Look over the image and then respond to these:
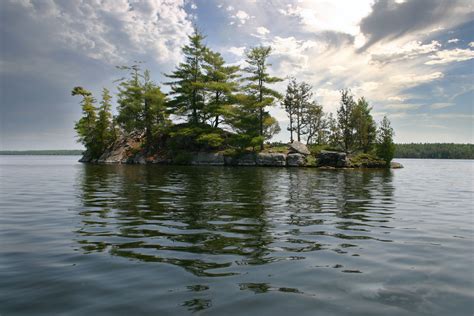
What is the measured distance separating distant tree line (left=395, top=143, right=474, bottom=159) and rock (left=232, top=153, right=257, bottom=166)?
370ft

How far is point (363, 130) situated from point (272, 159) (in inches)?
827

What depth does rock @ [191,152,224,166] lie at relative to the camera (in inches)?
1914

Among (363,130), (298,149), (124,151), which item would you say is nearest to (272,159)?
(298,149)

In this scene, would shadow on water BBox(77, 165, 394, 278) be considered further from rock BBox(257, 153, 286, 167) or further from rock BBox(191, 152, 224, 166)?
rock BBox(191, 152, 224, 166)

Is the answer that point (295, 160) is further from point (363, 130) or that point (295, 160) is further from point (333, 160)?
point (363, 130)

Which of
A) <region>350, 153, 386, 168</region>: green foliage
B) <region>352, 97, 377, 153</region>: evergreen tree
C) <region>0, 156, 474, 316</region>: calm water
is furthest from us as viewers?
<region>352, 97, 377, 153</region>: evergreen tree

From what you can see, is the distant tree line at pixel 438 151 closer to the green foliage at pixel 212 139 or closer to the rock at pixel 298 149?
the rock at pixel 298 149

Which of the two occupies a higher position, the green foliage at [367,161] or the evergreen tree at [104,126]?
the evergreen tree at [104,126]

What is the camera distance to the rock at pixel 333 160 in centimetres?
4444

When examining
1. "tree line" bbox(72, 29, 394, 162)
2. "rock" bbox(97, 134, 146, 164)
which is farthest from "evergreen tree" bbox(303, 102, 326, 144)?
"rock" bbox(97, 134, 146, 164)

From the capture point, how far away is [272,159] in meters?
45.4

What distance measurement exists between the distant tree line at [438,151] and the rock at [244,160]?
113 m

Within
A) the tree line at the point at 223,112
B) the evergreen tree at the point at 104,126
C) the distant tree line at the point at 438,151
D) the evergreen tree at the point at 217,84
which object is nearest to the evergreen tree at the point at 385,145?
the tree line at the point at 223,112

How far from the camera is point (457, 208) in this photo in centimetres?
1176
